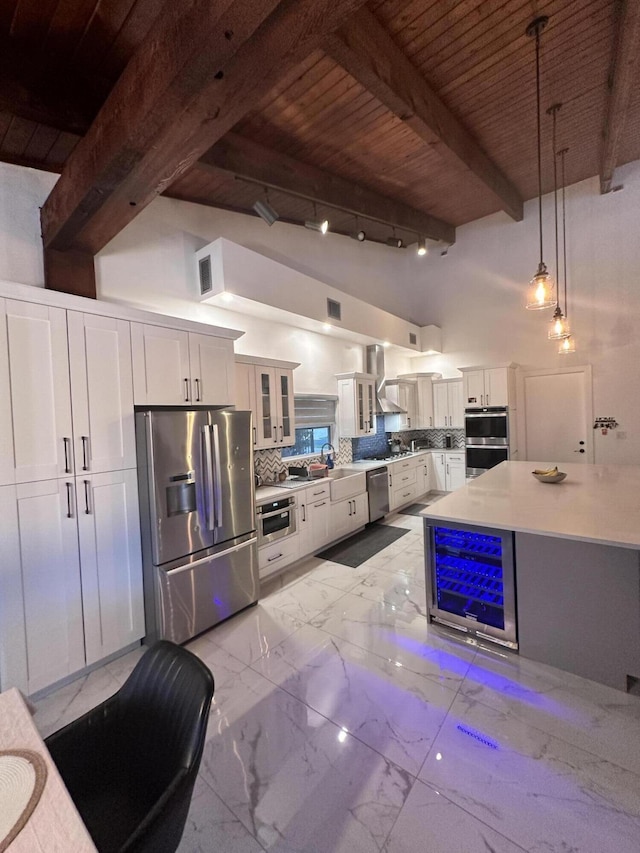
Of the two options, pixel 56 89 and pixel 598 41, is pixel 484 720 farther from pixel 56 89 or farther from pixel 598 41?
pixel 598 41

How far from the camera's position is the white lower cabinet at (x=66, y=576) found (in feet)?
6.62

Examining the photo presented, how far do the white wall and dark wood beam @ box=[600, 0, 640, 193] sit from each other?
145cm

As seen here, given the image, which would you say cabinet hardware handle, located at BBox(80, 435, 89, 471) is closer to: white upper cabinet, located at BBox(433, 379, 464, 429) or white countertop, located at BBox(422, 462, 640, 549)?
white countertop, located at BBox(422, 462, 640, 549)

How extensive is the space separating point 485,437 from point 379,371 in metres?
2.08

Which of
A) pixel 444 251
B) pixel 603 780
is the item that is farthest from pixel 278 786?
pixel 444 251

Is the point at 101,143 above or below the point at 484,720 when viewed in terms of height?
above

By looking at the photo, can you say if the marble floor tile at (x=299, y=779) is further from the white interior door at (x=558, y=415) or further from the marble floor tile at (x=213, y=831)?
the white interior door at (x=558, y=415)

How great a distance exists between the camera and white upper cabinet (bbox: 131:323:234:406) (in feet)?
8.48

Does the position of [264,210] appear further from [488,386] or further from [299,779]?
[488,386]

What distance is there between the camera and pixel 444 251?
264 inches

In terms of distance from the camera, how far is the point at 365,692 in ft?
6.81

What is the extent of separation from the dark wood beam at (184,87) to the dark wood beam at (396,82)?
1172 millimetres

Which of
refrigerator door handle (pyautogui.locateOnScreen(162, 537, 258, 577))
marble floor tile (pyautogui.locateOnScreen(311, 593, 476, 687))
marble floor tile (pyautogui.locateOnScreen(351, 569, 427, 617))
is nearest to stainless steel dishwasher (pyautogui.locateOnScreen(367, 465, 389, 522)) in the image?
marble floor tile (pyautogui.locateOnScreen(351, 569, 427, 617))

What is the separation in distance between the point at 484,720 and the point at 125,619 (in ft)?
7.38
